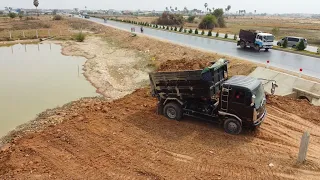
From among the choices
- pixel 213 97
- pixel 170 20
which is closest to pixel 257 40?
pixel 213 97

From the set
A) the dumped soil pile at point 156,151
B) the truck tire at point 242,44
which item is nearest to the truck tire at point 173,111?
the dumped soil pile at point 156,151

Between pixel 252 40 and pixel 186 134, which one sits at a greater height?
pixel 252 40

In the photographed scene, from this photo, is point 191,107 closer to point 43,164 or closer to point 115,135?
point 115,135

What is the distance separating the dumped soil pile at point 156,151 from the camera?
9.04 metres

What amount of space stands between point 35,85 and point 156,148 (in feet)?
51.1

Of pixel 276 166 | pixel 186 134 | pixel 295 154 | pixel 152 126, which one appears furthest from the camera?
pixel 152 126

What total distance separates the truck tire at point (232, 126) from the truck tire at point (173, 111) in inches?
85.3

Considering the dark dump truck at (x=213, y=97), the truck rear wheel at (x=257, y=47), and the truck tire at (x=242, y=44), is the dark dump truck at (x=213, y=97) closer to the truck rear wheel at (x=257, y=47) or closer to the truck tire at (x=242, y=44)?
the truck rear wheel at (x=257, y=47)

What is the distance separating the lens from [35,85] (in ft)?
73.1

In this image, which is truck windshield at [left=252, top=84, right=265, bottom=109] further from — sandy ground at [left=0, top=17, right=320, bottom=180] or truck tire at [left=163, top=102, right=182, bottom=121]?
truck tire at [left=163, top=102, right=182, bottom=121]

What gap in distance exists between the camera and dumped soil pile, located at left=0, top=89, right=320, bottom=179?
904 centimetres

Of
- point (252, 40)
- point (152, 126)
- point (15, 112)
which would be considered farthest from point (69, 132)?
point (252, 40)

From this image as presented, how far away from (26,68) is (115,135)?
21191 millimetres

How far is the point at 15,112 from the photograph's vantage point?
16.6 metres
